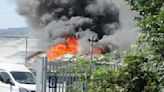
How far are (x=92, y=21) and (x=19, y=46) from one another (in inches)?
310

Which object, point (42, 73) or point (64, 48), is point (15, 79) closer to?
point (42, 73)

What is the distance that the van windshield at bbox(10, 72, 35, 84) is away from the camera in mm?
15101

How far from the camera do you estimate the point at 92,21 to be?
40219mm

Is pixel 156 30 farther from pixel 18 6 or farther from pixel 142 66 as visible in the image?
pixel 18 6

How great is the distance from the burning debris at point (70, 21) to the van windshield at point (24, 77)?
20923 mm

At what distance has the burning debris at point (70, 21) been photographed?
3797 cm

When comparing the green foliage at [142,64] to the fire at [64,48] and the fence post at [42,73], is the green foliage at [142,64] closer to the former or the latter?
the fence post at [42,73]

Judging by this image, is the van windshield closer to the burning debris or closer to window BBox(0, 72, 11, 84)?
window BBox(0, 72, 11, 84)

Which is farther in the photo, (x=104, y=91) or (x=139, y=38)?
(x=104, y=91)

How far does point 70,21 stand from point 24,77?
2373 centimetres

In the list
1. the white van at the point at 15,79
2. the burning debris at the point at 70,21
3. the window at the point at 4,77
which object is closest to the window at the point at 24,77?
the white van at the point at 15,79

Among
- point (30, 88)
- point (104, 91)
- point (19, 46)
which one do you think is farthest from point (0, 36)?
point (104, 91)

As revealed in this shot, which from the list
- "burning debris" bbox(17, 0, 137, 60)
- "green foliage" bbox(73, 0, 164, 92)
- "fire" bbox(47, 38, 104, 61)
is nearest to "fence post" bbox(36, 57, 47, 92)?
"green foliage" bbox(73, 0, 164, 92)

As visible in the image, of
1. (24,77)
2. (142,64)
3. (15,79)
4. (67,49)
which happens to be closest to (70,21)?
(67,49)
